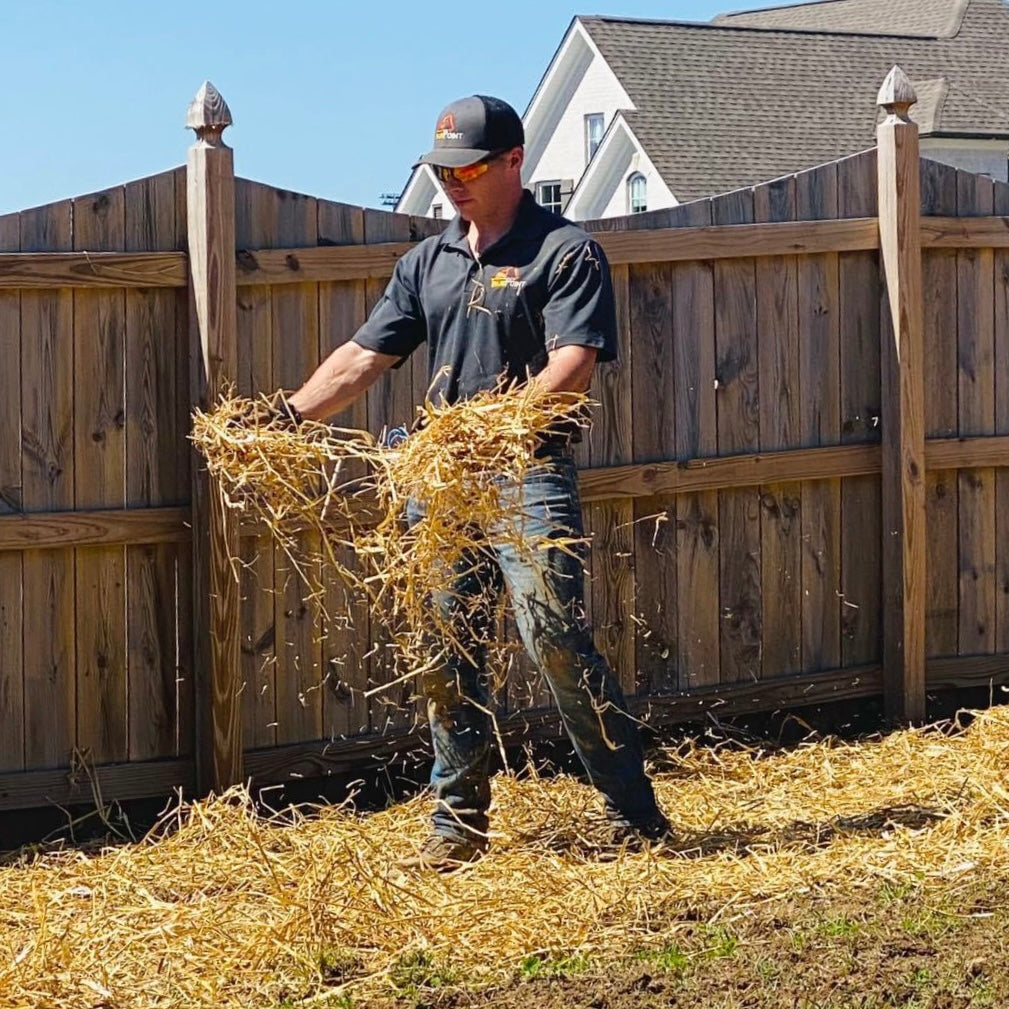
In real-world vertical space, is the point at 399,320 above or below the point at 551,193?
below

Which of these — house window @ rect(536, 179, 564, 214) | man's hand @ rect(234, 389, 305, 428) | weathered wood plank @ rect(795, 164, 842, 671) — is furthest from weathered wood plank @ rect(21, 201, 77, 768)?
house window @ rect(536, 179, 564, 214)

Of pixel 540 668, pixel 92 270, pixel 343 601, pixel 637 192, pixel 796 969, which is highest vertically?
pixel 637 192

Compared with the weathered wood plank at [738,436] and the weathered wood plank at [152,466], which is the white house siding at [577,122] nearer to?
the weathered wood plank at [738,436]

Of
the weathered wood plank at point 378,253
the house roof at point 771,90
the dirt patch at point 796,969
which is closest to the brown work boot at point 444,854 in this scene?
the dirt patch at point 796,969

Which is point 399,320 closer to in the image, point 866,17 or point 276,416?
point 276,416

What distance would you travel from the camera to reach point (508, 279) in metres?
5.45

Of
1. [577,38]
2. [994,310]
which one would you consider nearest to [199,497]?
[994,310]

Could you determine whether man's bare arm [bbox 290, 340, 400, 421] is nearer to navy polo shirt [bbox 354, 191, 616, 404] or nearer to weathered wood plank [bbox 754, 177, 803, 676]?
navy polo shirt [bbox 354, 191, 616, 404]

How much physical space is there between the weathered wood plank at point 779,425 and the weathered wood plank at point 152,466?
233 centimetres

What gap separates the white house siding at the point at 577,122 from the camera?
115 ft

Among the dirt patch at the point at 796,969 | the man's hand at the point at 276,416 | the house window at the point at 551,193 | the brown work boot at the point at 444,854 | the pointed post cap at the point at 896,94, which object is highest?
the house window at the point at 551,193

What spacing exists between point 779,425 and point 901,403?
52 cm

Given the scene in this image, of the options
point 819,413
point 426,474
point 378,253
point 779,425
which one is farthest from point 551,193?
point 426,474

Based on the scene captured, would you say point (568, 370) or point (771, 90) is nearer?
point (568, 370)
